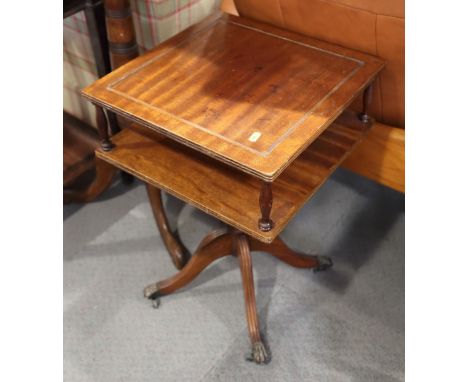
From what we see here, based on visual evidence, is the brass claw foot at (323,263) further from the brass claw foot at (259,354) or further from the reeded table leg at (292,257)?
the brass claw foot at (259,354)

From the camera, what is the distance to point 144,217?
1586 millimetres

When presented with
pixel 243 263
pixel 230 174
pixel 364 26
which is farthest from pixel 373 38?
Result: pixel 243 263

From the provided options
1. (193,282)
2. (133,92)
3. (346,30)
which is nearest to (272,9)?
(346,30)

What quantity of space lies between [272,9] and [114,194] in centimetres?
77

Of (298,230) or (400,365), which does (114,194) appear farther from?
(400,365)

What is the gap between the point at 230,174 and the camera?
3.60 ft

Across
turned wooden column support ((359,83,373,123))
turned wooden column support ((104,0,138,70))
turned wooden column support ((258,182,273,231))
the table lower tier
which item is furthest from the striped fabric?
turned wooden column support ((258,182,273,231))

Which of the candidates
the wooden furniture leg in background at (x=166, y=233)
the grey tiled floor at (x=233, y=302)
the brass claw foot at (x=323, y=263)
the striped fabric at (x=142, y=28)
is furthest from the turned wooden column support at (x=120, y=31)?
the brass claw foot at (x=323, y=263)

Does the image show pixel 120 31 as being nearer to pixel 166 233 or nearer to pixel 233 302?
pixel 166 233

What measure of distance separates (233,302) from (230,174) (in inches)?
16.2

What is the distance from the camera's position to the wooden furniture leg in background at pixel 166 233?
142 cm

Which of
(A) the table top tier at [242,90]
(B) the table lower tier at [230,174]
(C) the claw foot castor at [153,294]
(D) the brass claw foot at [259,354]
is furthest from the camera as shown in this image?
(C) the claw foot castor at [153,294]

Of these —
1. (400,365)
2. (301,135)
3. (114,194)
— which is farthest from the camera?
(114,194)

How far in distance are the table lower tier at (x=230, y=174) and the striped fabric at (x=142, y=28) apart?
36 cm
